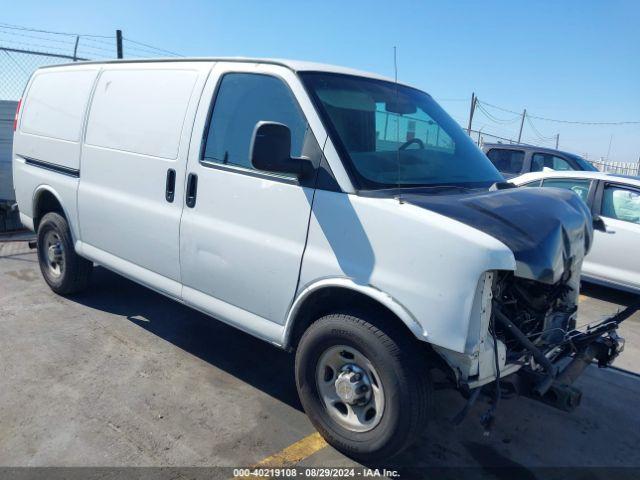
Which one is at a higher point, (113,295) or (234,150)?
(234,150)

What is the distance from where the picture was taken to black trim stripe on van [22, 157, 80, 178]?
473 cm

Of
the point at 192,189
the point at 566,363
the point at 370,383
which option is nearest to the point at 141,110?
the point at 192,189

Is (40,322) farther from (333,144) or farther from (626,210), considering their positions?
(626,210)

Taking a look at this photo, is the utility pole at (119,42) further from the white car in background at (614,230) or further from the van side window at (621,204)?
the van side window at (621,204)

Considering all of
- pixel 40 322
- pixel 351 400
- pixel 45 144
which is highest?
pixel 45 144

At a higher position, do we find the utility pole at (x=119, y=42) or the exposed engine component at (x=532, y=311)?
the utility pole at (x=119, y=42)

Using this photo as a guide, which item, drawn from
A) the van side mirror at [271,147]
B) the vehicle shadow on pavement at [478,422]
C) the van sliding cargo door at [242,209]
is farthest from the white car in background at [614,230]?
the van side mirror at [271,147]

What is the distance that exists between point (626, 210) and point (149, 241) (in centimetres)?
575

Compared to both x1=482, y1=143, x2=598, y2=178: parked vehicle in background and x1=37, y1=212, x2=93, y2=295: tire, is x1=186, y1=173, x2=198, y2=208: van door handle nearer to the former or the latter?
x1=37, y1=212, x2=93, y2=295: tire

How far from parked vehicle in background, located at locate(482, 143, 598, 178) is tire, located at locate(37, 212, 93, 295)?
8.05m

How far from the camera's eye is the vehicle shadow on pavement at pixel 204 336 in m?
3.99

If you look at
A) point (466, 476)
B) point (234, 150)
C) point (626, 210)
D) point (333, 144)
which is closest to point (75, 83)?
point (234, 150)

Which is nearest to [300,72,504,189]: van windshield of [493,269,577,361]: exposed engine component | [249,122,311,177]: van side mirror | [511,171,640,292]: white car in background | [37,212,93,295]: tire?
[249,122,311,177]: van side mirror

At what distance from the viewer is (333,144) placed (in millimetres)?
2979
